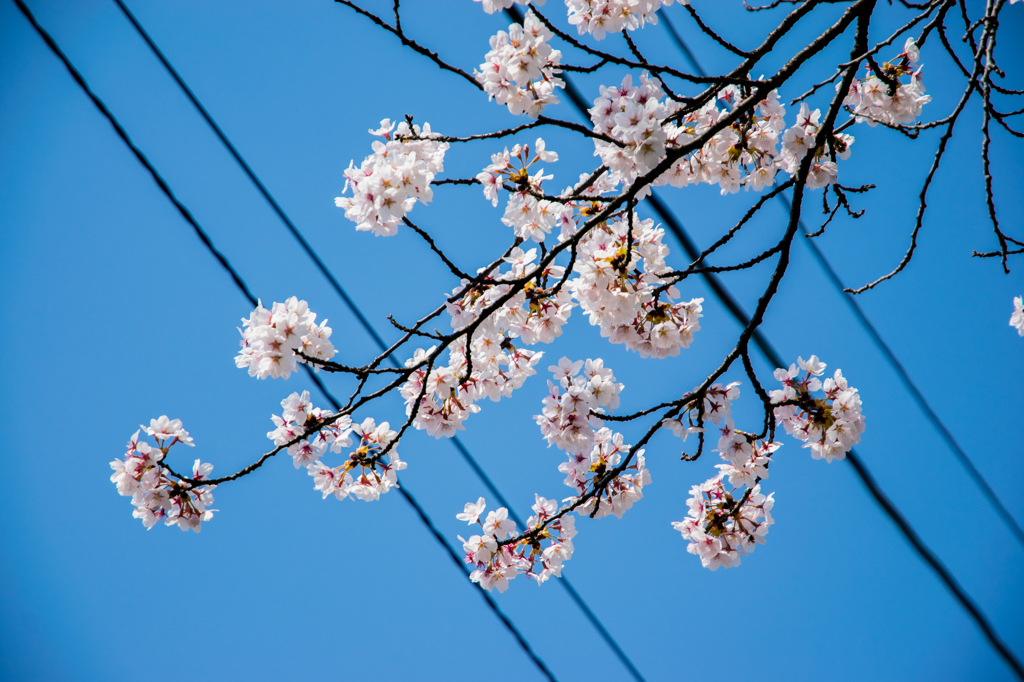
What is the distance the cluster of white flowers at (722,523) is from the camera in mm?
1492

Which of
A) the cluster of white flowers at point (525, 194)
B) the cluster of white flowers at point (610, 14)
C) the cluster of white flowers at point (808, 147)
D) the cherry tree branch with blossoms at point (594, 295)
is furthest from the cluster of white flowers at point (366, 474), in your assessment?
the cluster of white flowers at point (808, 147)

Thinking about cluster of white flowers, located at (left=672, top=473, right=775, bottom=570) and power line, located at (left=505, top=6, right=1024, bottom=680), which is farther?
power line, located at (left=505, top=6, right=1024, bottom=680)

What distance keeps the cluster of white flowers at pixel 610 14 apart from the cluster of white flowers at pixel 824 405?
97 centimetres

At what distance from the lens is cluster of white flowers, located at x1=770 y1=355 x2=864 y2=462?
4.65ft

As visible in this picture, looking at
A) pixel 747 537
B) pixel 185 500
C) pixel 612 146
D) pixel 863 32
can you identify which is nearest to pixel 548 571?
pixel 747 537

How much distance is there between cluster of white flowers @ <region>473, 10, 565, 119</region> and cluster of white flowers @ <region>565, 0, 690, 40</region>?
0.26 m

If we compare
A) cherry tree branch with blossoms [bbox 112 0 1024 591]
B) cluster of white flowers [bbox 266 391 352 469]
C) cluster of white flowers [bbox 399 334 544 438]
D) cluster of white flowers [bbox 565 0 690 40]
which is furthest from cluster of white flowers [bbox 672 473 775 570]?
cluster of white flowers [bbox 565 0 690 40]

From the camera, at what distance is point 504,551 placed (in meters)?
1.54

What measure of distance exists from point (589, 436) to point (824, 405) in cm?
63

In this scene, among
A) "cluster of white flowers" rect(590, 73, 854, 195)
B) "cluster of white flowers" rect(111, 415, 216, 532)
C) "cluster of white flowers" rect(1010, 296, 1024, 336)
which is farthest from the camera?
"cluster of white flowers" rect(1010, 296, 1024, 336)

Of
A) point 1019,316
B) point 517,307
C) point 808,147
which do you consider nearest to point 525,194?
point 517,307

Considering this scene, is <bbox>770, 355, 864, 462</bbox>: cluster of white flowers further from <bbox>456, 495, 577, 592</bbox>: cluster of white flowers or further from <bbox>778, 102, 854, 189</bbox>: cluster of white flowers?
<bbox>456, 495, 577, 592</bbox>: cluster of white flowers

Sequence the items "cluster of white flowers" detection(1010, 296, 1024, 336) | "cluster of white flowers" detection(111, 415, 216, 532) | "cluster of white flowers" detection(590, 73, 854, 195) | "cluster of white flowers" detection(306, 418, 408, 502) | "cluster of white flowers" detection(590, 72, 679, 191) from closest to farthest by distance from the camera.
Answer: "cluster of white flowers" detection(590, 72, 679, 191), "cluster of white flowers" detection(590, 73, 854, 195), "cluster of white flowers" detection(111, 415, 216, 532), "cluster of white flowers" detection(306, 418, 408, 502), "cluster of white flowers" detection(1010, 296, 1024, 336)

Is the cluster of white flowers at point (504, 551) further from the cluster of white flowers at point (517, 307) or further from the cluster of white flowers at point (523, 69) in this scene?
the cluster of white flowers at point (523, 69)
